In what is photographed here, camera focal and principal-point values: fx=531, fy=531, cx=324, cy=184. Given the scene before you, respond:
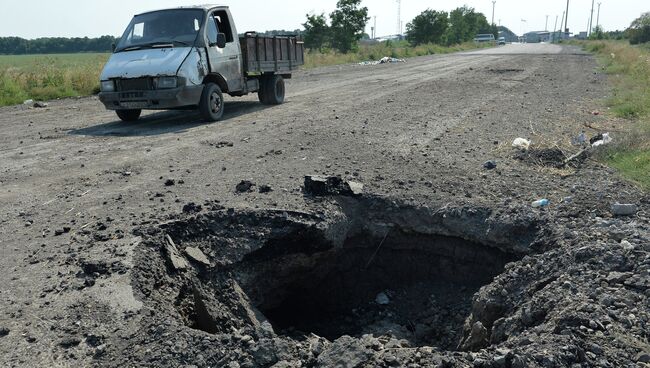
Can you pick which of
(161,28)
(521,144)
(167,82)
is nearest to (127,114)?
(167,82)

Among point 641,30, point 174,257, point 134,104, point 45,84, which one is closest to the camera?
point 174,257

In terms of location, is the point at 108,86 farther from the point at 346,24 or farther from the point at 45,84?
the point at 346,24

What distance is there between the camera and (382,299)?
550 cm

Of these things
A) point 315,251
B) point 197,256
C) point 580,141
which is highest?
point 580,141

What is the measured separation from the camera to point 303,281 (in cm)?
555

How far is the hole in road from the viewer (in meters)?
4.99

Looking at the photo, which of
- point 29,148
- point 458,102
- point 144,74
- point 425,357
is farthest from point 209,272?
point 458,102

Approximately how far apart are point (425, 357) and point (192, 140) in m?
6.14

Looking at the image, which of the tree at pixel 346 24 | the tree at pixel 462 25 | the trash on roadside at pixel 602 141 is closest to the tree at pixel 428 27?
the tree at pixel 462 25

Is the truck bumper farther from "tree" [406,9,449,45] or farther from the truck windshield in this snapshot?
"tree" [406,9,449,45]

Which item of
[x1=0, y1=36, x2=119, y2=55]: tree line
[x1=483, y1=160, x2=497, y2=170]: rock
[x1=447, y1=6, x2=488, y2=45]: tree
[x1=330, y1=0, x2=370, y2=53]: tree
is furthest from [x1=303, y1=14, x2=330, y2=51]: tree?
[x1=0, y1=36, x2=119, y2=55]: tree line

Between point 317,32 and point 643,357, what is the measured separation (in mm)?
40725

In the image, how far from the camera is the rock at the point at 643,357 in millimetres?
2735

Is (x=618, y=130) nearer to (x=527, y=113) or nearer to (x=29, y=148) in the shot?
(x=527, y=113)
